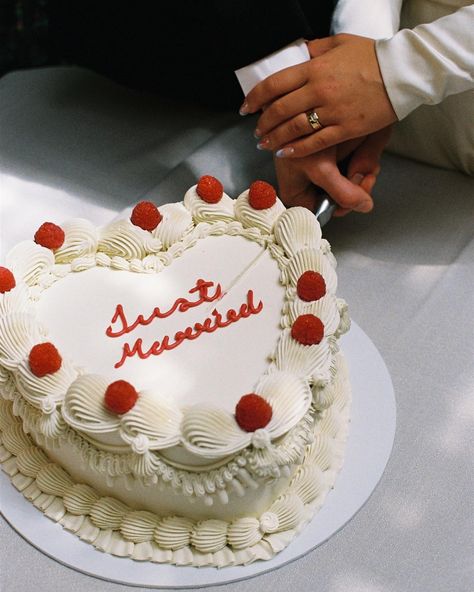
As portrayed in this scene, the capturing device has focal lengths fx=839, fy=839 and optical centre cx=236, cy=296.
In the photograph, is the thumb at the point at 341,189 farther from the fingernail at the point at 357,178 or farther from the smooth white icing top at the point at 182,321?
the smooth white icing top at the point at 182,321

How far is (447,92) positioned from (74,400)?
35.7 inches

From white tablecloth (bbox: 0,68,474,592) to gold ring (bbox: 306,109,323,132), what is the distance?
312 mm

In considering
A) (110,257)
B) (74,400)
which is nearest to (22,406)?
(74,400)

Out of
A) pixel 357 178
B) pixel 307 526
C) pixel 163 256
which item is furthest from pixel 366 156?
pixel 307 526

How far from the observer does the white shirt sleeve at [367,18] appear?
5.47 feet

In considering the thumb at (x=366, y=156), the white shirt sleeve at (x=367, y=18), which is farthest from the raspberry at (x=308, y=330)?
the white shirt sleeve at (x=367, y=18)

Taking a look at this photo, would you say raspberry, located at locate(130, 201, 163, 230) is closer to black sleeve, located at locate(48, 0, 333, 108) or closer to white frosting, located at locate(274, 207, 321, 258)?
white frosting, located at locate(274, 207, 321, 258)

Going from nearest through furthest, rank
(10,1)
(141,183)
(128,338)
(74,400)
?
(74,400) < (128,338) < (141,183) < (10,1)

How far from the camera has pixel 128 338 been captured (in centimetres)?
123

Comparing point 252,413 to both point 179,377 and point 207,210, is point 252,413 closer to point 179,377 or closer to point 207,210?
point 179,377

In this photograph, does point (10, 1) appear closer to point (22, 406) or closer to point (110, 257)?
point (110, 257)

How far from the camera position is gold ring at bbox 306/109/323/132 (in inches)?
60.2

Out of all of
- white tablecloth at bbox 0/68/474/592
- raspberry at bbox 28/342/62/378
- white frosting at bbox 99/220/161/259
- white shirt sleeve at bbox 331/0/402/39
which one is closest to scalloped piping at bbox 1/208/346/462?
white frosting at bbox 99/220/161/259

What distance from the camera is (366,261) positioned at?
173 cm
